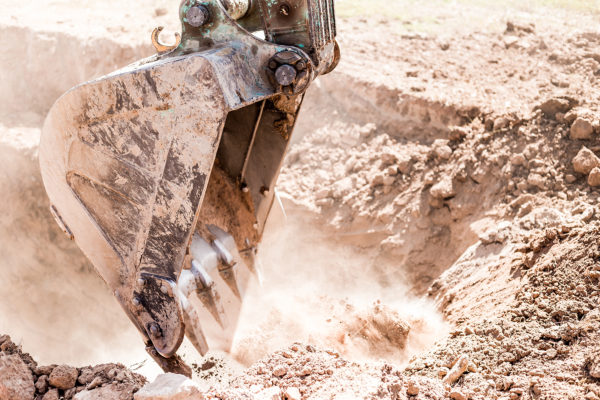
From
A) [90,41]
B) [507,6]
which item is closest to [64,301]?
[90,41]

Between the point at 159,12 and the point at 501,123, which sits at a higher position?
the point at 159,12

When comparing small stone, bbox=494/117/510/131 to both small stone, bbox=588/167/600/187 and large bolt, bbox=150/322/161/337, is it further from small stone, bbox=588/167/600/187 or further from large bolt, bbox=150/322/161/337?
large bolt, bbox=150/322/161/337

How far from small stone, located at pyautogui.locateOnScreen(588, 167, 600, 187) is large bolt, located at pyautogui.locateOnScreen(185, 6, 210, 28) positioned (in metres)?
2.86

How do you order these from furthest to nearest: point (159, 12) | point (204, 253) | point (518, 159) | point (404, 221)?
point (159, 12) < point (404, 221) < point (518, 159) < point (204, 253)

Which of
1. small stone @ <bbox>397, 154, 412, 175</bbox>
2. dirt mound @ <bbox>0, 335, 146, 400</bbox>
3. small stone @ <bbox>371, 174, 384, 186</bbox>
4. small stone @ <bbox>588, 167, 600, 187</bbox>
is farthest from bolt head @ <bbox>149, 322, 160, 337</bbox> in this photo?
small stone @ <bbox>588, 167, 600, 187</bbox>

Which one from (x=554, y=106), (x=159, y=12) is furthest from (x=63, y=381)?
(x=159, y=12)

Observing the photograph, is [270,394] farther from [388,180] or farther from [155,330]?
[388,180]

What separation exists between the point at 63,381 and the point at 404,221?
10.1 ft

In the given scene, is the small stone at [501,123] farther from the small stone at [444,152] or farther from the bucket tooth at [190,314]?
the bucket tooth at [190,314]

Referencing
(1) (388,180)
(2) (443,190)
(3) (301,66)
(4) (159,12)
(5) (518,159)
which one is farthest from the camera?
(4) (159,12)

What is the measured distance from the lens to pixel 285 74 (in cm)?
256

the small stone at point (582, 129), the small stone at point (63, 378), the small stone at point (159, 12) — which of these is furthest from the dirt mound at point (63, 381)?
the small stone at point (159, 12)

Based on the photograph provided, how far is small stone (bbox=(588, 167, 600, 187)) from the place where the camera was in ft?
12.4

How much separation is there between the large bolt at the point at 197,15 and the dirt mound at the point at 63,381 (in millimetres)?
1687
